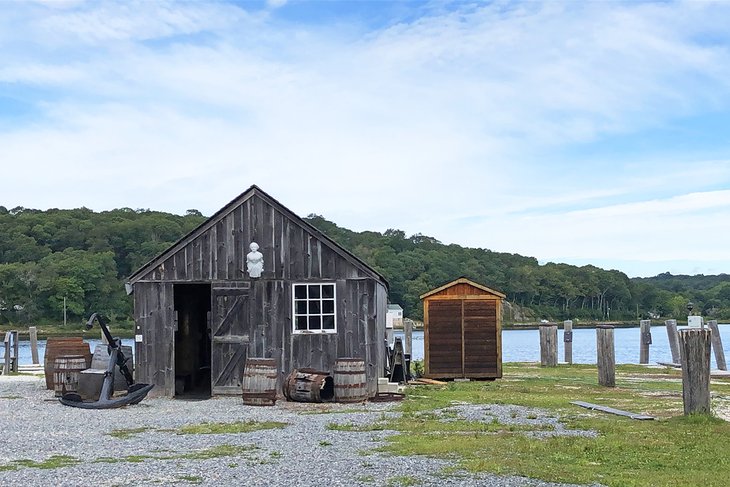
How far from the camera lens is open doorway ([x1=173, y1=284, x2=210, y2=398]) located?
23156 millimetres

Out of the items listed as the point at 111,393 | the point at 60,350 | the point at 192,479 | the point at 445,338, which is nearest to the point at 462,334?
the point at 445,338

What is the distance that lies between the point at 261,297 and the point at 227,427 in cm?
599

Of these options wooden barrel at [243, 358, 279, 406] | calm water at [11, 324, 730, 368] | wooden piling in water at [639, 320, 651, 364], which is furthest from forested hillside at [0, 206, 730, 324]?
wooden barrel at [243, 358, 279, 406]

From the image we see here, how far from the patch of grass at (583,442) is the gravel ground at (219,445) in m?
0.45

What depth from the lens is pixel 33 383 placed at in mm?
25062

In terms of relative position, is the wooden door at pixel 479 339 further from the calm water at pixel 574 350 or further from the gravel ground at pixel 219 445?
the calm water at pixel 574 350

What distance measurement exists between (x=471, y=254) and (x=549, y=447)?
103514 mm

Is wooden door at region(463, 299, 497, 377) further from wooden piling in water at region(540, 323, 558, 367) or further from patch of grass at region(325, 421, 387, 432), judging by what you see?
patch of grass at region(325, 421, 387, 432)

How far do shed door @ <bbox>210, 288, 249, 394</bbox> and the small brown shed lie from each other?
667 centimetres

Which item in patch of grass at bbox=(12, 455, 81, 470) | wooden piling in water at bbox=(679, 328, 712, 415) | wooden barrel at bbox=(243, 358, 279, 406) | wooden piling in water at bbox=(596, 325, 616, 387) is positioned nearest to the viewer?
patch of grass at bbox=(12, 455, 81, 470)

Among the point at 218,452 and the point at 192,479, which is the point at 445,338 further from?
the point at 192,479

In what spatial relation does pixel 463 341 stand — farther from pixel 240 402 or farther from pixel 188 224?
pixel 188 224

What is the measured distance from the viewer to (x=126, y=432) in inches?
555

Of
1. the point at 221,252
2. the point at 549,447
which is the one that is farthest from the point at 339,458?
the point at 221,252
